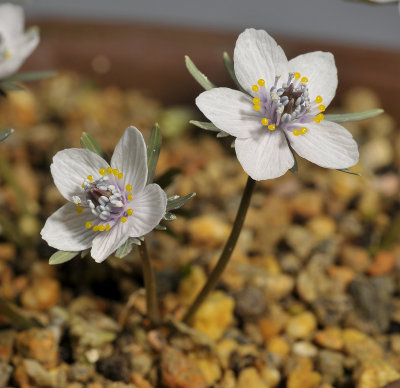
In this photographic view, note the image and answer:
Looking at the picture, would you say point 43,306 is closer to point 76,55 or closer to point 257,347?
point 257,347

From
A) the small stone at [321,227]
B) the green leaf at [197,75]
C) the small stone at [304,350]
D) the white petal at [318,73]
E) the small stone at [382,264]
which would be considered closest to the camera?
the green leaf at [197,75]

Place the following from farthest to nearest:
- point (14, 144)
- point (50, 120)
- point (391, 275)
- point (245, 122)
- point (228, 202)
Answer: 1. point (50, 120)
2. point (14, 144)
3. point (228, 202)
4. point (391, 275)
5. point (245, 122)

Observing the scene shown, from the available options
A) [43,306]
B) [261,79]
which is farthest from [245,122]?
[43,306]

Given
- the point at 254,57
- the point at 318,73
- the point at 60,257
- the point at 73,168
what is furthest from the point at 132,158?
the point at 318,73

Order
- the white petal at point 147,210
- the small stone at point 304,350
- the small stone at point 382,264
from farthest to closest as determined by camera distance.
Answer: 1. the small stone at point 382,264
2. the small stone at point 304,350
3. the white petal at point 147,210

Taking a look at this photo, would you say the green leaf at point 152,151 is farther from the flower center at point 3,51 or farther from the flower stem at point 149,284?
the flower center at point 3,51

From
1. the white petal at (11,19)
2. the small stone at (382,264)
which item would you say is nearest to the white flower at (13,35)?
the white petal at (11,19)

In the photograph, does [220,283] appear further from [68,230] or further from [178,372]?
[68,230]
